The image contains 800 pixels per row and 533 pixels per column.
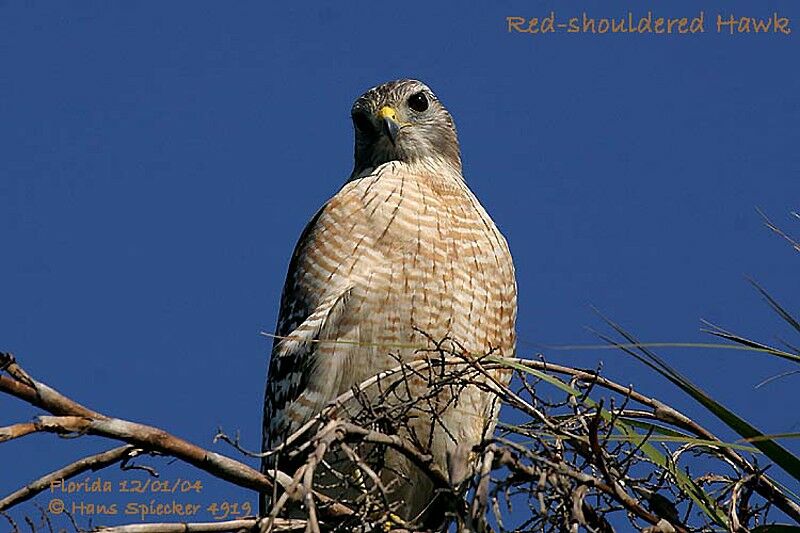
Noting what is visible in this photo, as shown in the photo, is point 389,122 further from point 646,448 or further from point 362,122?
point 646,448

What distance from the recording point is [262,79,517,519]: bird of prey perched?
5.23 m

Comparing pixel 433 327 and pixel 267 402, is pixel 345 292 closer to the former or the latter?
pixel 433 327

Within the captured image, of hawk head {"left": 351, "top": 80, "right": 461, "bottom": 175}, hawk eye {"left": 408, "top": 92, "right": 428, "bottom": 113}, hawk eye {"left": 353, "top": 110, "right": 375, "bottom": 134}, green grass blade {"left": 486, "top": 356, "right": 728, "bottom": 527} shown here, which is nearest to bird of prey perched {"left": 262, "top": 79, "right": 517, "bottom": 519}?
hawk head {"left": 351, "top": 80, "right": 461, "bottom": 175}

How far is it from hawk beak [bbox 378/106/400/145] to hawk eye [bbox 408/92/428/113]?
161mm

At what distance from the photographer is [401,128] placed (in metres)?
6.54

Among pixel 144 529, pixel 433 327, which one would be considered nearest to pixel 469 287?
pixel 433 327

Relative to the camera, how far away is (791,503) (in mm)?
2762

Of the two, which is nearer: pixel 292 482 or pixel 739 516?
pixel 292 482

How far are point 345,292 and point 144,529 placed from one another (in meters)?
2.91

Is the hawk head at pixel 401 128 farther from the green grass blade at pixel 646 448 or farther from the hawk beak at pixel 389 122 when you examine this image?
the green grass blade at pixel 646 448

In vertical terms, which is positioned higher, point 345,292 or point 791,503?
point 345,292

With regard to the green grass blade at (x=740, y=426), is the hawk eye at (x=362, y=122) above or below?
above

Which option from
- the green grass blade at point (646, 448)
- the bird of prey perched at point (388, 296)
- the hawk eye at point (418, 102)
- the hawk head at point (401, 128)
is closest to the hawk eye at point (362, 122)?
the hawk head at point (401, 128)

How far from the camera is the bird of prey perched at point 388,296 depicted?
17.1 feet
